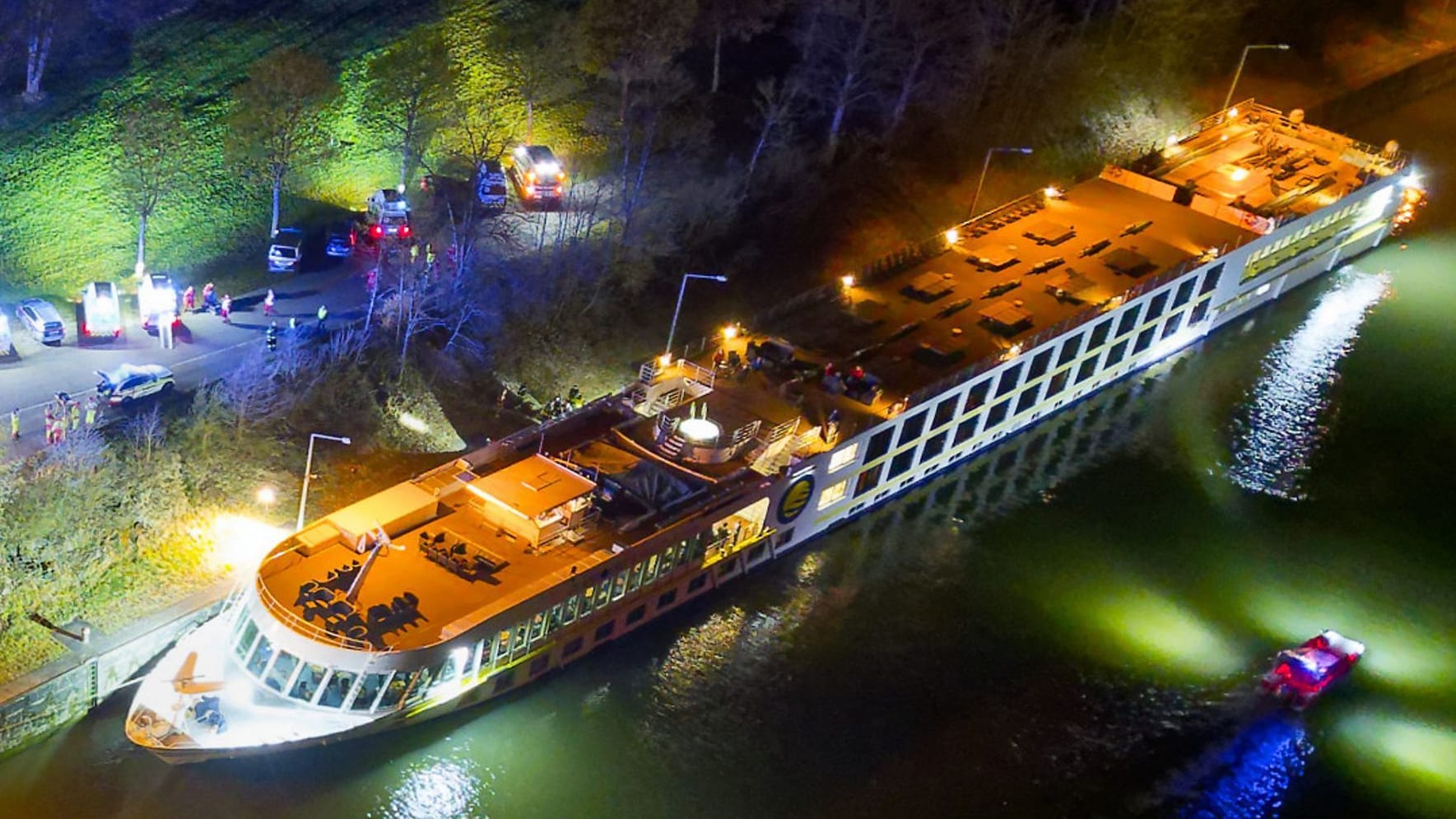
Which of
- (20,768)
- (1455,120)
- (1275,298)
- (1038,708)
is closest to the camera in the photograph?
(20,768)

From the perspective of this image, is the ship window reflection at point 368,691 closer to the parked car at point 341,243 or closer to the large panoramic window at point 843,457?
the large panoramic window at point 843,457

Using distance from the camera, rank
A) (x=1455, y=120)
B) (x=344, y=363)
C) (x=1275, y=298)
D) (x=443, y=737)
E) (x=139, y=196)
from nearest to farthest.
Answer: (x=443, y=737)
(x=344, y=363)
(x=139, y=196)
(x=1275, y=298)
(x=1455, y=120)

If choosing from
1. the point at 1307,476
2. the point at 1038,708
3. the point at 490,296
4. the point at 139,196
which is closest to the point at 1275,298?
the point at 1307,476

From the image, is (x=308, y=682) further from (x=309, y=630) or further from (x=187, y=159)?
(x=187, y=159)

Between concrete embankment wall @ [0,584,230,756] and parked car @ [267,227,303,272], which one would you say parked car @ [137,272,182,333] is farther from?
concrete embankment wall @ [0,584,230,756]

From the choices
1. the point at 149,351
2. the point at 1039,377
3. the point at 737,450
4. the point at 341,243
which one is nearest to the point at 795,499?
the point at 737,450

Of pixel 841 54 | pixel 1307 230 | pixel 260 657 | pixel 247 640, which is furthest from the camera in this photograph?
pixel 841 54

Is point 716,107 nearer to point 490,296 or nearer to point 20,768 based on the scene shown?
point 490,296
